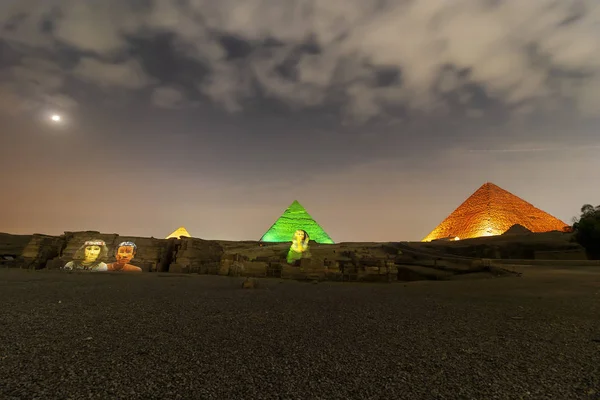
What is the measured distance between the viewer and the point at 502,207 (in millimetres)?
69000

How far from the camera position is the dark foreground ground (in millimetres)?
2379

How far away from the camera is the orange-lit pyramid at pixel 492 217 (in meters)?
65.7

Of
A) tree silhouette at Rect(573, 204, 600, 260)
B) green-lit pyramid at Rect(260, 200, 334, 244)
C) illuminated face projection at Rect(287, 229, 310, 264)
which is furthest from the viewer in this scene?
green-lit pyramid at Rect(260, 200, 334, 244)

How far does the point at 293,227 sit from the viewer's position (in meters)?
49.8

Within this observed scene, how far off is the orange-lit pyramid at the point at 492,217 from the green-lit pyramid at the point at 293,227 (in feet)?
125

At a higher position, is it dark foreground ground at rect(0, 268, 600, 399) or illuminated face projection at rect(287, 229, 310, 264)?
illuminated face projection at rect(287, 229, 310, 264)

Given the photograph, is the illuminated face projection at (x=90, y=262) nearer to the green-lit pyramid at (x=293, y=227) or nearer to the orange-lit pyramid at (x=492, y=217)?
the green-lit pyramid at (x=293, y=227)

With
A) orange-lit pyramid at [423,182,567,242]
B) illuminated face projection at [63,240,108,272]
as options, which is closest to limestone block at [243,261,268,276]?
Result: illuminated face projection at [63,240,108,272]

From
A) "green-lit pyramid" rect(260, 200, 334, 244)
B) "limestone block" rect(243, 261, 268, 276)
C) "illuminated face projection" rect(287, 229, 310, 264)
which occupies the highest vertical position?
"green-lit pyramid" rect(260, 200, 334, 244)

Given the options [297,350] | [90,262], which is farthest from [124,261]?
[297,350]

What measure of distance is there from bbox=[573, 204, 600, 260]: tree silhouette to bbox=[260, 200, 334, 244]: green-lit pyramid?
29.0 metres

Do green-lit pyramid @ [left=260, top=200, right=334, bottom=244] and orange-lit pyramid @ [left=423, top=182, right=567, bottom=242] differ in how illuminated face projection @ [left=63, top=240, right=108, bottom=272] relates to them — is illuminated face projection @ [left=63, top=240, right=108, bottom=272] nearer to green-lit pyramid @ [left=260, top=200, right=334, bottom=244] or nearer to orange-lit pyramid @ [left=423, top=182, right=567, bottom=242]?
green-lit pyramid @ [left=260, top=200, right=334, bottom=244]

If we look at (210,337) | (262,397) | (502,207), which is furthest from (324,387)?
(502,207)

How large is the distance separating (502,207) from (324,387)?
265 feet
